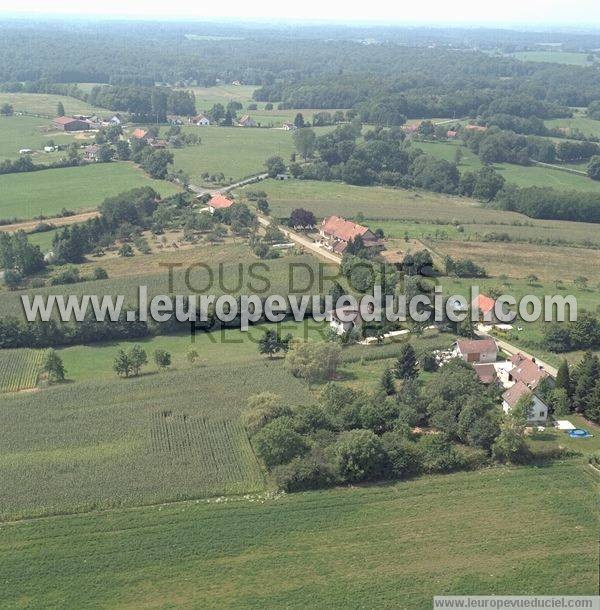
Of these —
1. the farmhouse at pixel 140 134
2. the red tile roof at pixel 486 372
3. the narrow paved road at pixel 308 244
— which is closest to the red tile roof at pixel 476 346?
the red tile roof at pixel 486 372

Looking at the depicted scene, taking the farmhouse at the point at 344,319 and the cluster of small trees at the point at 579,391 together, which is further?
the farmhouse at the point at 344,319

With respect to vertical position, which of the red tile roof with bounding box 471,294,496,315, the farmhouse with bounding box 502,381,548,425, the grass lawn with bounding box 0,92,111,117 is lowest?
the farmhouse with bounding box 502,381,548,425

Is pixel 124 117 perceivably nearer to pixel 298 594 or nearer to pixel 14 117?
pixel 14 117

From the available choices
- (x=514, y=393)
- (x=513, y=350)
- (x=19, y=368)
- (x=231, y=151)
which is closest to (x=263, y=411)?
(x=514, y=393)

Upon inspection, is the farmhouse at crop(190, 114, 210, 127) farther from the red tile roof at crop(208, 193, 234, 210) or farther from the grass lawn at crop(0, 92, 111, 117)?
the red tile roof at crop(208, 193, 234, 210)

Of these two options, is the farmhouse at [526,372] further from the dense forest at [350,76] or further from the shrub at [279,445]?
the dense forest at [350,76]

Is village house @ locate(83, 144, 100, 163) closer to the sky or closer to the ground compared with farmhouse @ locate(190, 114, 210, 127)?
closer to the ground

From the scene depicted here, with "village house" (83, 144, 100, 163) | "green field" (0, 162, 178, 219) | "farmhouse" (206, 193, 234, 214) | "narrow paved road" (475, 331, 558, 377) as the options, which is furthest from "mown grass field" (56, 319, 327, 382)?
"village house" (83, 144, 100, 163)
